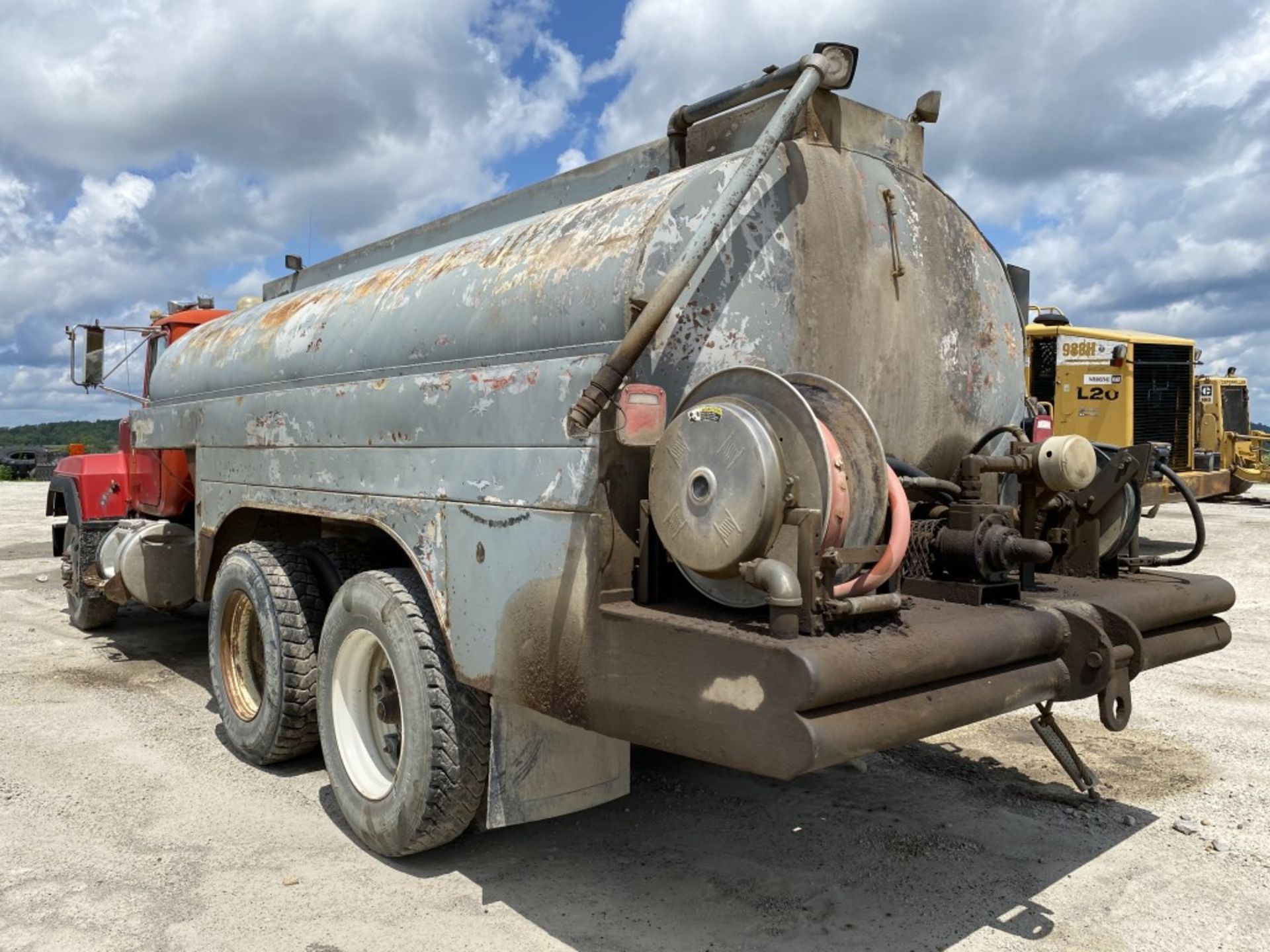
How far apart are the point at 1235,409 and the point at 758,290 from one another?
18725 mm

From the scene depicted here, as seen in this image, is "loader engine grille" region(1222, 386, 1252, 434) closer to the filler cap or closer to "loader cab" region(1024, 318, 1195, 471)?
"loader cab" region(1024, 318, 1195, 471)

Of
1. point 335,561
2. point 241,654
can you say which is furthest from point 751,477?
point 241,654

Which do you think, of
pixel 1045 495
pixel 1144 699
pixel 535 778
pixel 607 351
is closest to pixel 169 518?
pixel 535 778

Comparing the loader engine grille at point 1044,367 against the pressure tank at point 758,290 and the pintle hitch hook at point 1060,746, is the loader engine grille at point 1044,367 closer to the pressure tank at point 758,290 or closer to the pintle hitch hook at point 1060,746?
the pressure tank at point 758,290

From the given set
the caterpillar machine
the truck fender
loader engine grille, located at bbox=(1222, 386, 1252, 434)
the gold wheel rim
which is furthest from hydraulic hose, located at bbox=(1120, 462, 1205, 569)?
loader engine grille, located at bbox=(1222, 386, 1252, 434)

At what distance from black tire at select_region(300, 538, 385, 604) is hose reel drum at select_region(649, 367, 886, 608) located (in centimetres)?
205

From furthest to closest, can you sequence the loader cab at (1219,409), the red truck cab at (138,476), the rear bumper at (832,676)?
1. the loader cab at (1219,409)
2. the red truck cab at (138,476)
3. the rear bumper at (832,676)

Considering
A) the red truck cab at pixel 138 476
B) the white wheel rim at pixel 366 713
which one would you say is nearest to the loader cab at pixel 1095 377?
the red truck cab at pixel 138 476

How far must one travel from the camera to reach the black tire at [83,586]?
7.67 metres

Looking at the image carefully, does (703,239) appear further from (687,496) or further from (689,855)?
(689,855)

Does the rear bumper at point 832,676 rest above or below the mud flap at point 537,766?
above

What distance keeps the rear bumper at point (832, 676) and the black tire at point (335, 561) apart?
188 cm

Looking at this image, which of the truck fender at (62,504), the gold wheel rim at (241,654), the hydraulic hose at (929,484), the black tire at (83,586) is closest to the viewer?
the hydraulic hose at (929,484)

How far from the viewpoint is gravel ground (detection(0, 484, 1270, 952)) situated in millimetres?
3236
